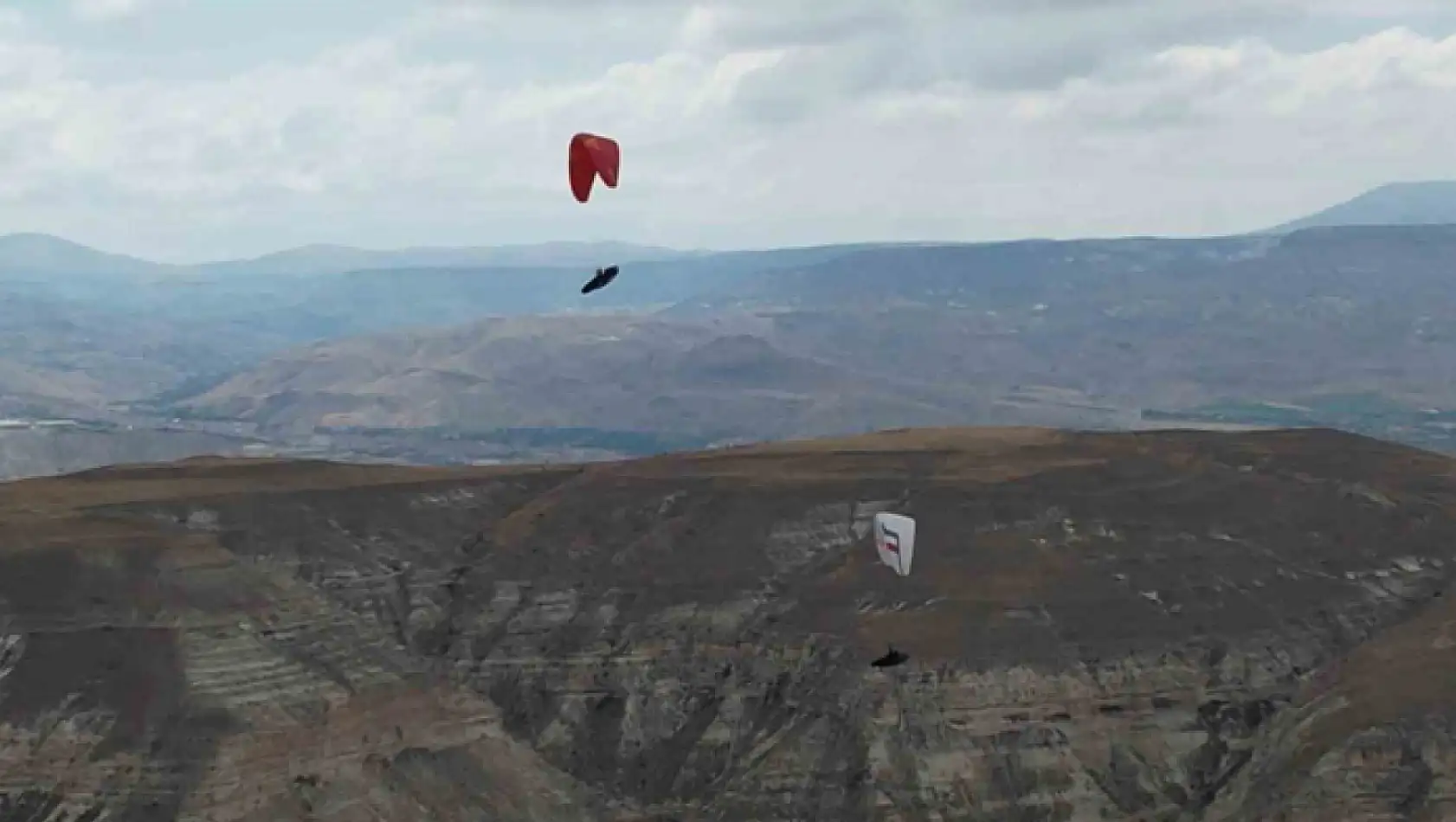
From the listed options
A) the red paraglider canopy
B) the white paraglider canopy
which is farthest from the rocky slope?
the red paraglider canopy

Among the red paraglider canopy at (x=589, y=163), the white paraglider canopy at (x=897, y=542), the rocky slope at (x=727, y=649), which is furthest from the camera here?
the rocky slope at (x=727, y=649)

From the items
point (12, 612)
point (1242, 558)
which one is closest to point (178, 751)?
point (12, 612)

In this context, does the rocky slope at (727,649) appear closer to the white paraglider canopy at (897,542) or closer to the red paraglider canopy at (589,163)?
the white paraglider canopy at (897,542)

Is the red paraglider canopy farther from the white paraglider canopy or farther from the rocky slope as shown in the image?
the rocky slope

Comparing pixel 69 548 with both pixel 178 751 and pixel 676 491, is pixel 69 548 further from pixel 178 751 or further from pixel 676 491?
pixel 676 491

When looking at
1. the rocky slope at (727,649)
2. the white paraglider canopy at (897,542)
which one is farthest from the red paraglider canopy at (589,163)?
the rocky slope at (727,649)
